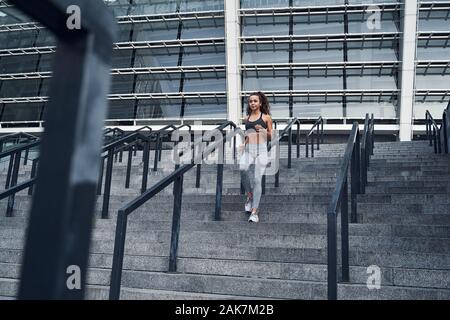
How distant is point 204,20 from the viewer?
20797 millimetres

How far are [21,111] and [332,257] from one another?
23.2 meters

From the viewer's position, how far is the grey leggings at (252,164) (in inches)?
183

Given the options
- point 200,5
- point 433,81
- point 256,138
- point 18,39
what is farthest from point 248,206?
point 18,39

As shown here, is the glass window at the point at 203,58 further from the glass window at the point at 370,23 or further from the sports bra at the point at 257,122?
the sports bra at the point at 257,122

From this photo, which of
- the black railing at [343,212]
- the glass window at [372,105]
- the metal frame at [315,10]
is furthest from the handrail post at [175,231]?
the metal frame at [315,10]

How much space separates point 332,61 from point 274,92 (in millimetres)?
2979

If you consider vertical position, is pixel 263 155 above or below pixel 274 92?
below

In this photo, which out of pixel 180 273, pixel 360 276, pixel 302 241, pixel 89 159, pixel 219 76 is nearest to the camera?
pixel 89 159

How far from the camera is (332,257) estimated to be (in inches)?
101

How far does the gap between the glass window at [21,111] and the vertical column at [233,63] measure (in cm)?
989

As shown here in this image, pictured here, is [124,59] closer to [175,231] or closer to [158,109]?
[158,109]
